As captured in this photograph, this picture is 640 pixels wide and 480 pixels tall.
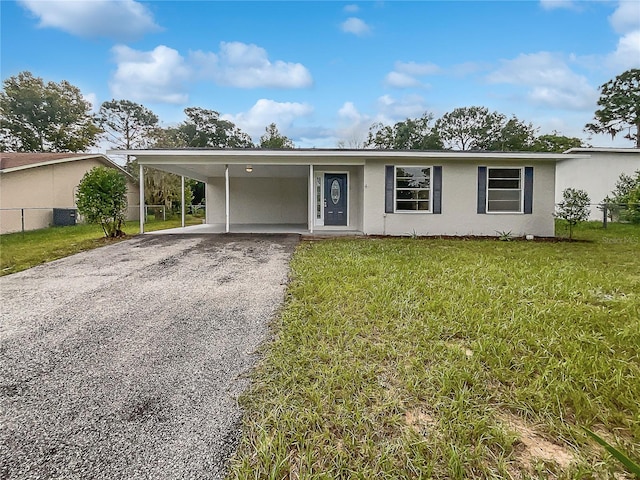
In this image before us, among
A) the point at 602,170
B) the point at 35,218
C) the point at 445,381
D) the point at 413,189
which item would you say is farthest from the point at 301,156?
the point at 602,170

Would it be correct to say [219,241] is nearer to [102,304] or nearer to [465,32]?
[102,304]

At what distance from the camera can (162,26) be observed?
1147 cm

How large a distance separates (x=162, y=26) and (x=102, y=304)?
10868mm

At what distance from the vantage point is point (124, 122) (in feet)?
104

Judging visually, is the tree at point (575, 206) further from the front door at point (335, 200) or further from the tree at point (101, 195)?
the tree at point (101, 195)

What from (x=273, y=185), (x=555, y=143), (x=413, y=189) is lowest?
(x=413, y=189)

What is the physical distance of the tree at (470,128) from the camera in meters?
32.6

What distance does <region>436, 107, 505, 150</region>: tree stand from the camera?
107 ft

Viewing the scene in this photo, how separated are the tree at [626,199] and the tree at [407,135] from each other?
17.4 m

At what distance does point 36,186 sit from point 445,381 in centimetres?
1773

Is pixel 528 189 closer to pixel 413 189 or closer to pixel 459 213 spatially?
pixel 459 213

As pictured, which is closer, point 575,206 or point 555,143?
point 575,206

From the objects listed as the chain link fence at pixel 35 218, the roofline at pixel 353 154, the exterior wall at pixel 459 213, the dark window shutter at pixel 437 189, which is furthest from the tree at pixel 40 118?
the dark window shutter at pixel 437 189

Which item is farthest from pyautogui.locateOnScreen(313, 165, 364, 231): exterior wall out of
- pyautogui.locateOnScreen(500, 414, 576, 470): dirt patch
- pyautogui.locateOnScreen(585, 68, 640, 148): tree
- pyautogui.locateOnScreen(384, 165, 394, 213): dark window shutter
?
pyautogui.locateOnScreen(585, 68, 640, 148): tree
